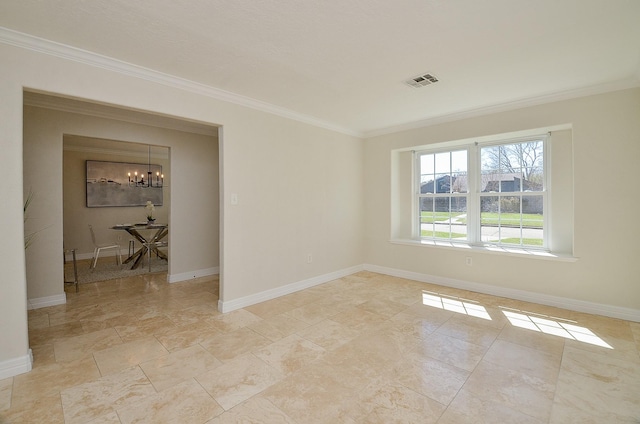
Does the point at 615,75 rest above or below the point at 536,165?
above

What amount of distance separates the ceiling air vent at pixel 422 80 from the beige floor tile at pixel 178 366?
3.24 metres

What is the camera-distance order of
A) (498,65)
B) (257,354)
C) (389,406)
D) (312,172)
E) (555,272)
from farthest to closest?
(312,172) < (555,272) < (498,65) < (257,354) < (389,406)

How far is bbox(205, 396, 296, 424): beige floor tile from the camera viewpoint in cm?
168

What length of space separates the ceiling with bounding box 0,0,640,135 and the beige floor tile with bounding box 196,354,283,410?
2.57m

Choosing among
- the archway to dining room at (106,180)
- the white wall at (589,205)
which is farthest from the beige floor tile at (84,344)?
the white wall at (589,205)

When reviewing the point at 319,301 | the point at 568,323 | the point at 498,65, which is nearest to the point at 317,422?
the point at 319,301

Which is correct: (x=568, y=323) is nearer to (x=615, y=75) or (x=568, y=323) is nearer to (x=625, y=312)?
(x=625, y=312)

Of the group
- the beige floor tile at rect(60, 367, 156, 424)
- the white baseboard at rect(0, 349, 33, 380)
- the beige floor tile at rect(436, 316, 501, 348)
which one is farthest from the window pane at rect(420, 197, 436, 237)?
the white baseboard at rect(0, 349, 33, 380)

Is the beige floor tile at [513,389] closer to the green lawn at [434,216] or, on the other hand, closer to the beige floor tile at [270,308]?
the beige floor tile at [270,308]

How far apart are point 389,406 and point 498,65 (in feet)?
9.85

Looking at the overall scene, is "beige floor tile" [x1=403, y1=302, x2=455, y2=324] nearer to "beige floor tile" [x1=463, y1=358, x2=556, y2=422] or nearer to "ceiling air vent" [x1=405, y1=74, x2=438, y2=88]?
"beige floor tile" [x1=463, y1=358, x2=556, y2=422]

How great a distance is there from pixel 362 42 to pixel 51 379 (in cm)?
346

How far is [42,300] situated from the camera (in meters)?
3.54

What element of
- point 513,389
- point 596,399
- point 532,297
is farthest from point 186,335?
point 532,297
